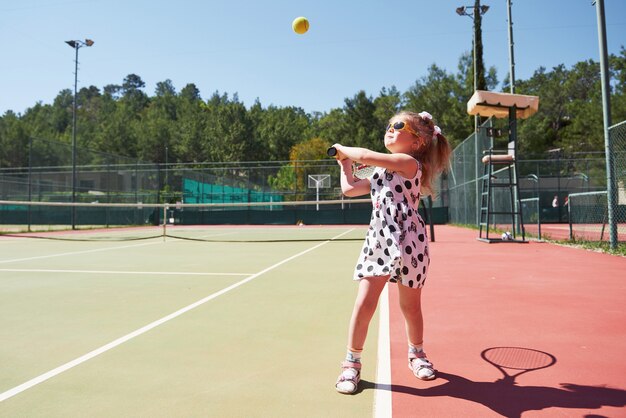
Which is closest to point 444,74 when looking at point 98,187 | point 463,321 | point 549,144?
point 549,144

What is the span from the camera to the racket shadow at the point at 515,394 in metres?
2.09

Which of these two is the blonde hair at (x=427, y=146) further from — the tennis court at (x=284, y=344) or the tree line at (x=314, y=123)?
the tree line at (x=314, y=123)

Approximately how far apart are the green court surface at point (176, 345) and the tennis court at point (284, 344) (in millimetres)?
12

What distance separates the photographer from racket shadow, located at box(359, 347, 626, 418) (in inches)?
82.4

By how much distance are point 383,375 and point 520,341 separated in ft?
3.84

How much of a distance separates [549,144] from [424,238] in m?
54.2

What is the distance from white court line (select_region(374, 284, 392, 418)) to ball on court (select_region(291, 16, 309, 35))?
4.99 meters

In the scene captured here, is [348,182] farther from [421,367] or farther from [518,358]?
[518,358]

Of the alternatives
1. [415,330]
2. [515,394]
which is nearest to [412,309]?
[415,330]

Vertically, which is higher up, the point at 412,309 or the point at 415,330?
the point at 412,309

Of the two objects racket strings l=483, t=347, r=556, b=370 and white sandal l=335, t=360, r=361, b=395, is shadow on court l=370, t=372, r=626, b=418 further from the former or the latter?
racket strings l=483, t=347, r=556, b=370

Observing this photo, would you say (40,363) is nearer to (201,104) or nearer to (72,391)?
(72,391)

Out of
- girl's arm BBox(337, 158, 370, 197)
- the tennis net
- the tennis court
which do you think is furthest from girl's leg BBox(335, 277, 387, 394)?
the tennis net

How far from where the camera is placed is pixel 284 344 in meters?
3.07
